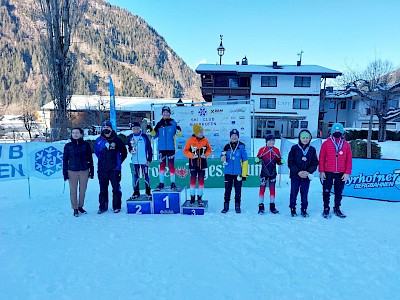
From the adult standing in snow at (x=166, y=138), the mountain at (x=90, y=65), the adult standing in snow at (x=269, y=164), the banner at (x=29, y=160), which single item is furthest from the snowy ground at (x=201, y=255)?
the mountain at (x=90, y=65)

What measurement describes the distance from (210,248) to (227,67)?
3073 centimetres

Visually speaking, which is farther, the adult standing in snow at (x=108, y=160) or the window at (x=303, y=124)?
the window at (x=303, y=124)

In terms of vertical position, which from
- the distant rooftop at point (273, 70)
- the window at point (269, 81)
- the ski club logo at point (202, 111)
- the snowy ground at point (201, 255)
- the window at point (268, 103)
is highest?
the distant rooftop at point (273, 70)

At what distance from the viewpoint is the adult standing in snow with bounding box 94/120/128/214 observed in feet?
18.6

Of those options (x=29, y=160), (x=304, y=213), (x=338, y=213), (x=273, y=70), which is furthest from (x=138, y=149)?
(x=273, y=70)

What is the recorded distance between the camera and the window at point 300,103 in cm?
3094

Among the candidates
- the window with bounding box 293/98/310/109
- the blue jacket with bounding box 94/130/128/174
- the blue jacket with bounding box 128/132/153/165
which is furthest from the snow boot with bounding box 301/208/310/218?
the window with bounding box 293/98/310/109

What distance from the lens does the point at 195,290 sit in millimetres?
3029

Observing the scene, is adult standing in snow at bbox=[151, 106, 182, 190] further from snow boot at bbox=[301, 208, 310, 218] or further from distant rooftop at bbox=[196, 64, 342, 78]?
distant rooftop at bbox=[196, 64, 342, 78]

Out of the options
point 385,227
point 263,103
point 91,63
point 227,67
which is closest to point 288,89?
point 263,103

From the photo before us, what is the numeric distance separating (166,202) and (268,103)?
92.0ft

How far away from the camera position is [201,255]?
12.6ft

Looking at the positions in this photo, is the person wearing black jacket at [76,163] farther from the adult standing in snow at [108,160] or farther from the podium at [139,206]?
the podium at [139,206]

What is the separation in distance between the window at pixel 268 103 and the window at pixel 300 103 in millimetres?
2408
